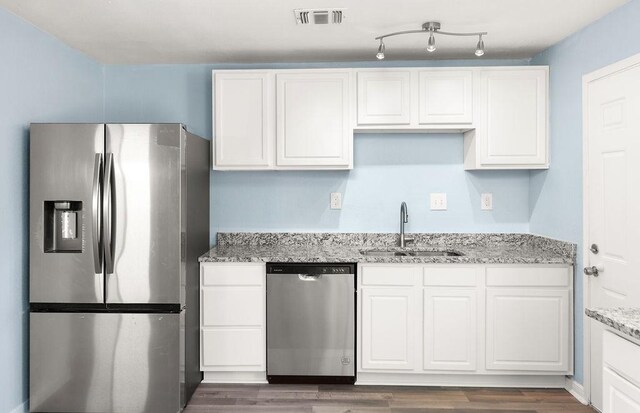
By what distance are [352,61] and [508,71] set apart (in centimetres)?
116

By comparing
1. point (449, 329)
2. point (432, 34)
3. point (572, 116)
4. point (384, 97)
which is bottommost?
point (449, 329)

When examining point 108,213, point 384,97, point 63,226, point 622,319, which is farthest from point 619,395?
point 63,226

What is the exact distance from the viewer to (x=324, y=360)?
122 inches

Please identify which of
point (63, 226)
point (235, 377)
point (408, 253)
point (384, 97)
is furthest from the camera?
point (408, 253)

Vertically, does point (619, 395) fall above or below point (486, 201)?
below

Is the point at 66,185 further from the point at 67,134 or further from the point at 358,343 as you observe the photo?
the point at 358,343

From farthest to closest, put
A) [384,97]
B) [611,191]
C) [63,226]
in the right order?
[384,97] → [63,226] → [611,191]

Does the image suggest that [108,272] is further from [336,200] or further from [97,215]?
[336,200]

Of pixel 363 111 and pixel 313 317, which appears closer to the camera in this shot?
pixel 313 317

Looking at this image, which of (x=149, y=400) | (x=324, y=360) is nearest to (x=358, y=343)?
(x=324, y=360)

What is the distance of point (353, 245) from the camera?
3.67 metres

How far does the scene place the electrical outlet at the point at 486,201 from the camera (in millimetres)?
3650

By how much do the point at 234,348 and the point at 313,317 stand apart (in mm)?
584

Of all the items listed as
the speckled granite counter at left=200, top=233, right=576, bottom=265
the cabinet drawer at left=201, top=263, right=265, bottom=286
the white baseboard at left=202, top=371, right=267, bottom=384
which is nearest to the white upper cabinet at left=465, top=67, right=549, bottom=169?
the speckled granite counter at left=200, top=233, right=576, bottom=265
